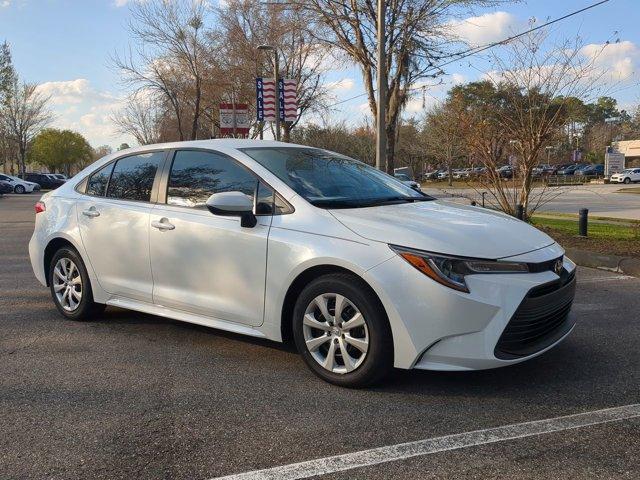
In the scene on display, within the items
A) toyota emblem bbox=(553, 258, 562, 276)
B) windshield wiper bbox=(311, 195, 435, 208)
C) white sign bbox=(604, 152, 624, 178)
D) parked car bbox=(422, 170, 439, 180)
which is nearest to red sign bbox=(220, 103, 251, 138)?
windshield wiper bbox=(311, 195, 435, 208)

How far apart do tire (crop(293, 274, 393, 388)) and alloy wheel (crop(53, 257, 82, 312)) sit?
2.53 m

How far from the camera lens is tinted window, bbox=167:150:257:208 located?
4348 millimetres

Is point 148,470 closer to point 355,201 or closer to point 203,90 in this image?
point 355,201

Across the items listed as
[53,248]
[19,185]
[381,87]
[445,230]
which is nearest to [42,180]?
[19,185]

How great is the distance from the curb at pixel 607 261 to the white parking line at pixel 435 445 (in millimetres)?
4959

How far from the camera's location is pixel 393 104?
22359mm

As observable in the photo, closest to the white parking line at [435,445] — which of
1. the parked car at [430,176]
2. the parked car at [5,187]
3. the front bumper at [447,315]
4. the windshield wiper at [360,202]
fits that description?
the front bumper at [447,315]

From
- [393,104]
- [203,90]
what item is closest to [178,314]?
[393,104]

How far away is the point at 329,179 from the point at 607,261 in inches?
218

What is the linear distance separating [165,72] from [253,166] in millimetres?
30010

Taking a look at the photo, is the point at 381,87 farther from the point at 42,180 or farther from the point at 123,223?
the point at 42,180

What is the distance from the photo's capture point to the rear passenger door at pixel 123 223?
476 centimetres

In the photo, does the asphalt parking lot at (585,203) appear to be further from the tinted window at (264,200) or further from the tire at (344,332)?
the tire at (344,332)

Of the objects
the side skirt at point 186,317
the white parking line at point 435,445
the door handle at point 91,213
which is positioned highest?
the door handle at point 91,213
